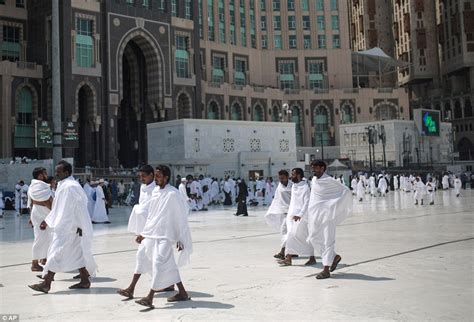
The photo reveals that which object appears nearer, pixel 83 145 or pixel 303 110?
pixel 83 145

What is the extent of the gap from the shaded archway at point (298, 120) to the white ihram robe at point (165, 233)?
6001 cm

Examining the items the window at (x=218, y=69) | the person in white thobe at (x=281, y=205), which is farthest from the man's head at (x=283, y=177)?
the window at (x=218, y=69)

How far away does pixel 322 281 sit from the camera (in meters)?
7.38

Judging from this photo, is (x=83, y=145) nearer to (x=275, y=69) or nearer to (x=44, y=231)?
(x=275, y=69)

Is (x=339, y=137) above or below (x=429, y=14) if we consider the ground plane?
below

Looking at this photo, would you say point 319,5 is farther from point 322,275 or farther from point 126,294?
point 126,294

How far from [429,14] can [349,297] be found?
3146 inches

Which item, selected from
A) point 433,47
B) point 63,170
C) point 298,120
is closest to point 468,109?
point 433,47

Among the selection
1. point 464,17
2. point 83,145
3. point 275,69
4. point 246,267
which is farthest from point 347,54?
point 246,267

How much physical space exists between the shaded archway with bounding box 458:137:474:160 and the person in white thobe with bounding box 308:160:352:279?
6999 cm

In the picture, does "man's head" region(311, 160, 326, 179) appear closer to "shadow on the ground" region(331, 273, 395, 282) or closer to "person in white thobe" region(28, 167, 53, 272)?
"shadow on the ground" region(331, 273, 395, 282)

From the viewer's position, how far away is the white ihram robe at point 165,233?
6.27 m

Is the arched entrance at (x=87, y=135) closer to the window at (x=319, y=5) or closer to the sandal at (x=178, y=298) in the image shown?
the window at (x=319, y=5)

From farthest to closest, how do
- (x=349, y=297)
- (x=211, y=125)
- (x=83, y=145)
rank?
(x=83, y=145)
(x=211, y=125)
(x=349, y=297)
